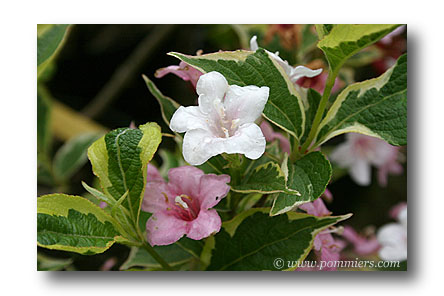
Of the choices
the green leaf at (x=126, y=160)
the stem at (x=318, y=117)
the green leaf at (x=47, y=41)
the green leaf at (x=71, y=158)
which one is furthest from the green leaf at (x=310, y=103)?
the green leaf at (x=71, y=158)

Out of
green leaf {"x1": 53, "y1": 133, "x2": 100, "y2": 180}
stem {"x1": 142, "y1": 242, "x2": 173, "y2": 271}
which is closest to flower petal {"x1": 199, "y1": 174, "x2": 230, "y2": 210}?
stem {"x1": 142, "y1": 242, "x2": 173, "y2": 271}

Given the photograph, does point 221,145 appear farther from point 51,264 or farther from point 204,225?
point 51,264

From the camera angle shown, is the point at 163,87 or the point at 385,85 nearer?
the point at 385,85
